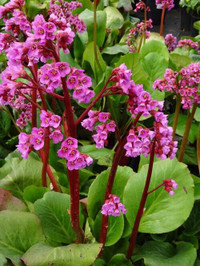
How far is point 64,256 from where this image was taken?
88cm

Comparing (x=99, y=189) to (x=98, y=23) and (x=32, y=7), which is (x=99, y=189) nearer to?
(x=98, y=23)

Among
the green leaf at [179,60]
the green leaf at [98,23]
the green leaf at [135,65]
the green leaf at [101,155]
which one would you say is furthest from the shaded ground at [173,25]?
the green leaf at [101,155]

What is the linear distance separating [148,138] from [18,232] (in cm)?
47

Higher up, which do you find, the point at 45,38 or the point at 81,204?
the point at 45,38

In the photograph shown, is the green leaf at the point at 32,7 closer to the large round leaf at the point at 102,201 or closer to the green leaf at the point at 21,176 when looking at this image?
the green leaf at the point at 21,176

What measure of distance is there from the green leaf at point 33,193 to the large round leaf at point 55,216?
90mm

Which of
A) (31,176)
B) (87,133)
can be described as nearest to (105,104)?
(87,133)

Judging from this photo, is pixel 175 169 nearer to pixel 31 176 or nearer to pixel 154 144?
pixel 154 144

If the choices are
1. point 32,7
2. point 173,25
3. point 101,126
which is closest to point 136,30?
point 32,7

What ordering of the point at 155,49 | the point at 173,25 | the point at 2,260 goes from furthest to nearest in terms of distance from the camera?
1. the point at 173,25
2. the point at 155,49
3. the point at 2,260

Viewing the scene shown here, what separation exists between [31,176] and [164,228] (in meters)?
0.47

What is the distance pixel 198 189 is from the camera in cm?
117

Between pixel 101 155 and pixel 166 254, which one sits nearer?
pixel 166 254

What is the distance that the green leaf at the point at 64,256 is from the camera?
0.86 meters
